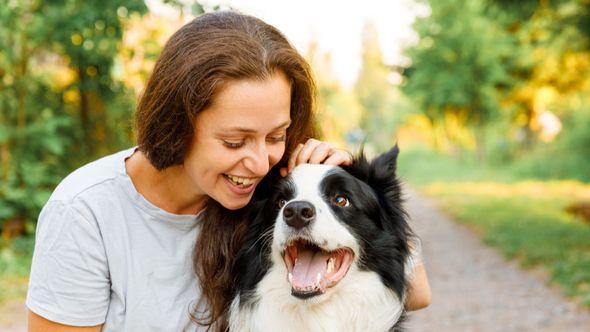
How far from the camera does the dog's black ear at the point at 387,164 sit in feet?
8.32

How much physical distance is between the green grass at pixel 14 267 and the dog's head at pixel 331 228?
13.5ft

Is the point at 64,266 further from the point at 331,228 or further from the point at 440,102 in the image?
the point at 440,102

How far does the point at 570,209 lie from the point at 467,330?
5832 mm

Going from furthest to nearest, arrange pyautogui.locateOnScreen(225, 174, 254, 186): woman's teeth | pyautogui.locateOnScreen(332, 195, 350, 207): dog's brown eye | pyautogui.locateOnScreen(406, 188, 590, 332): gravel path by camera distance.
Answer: pyautogui.locateOnScreen(406, 188, 590, 332): gravel path → pyautogui.locateOnScreen(332, 195, 350, 207): dog's brown eye → pyautogui.locateOnScreen(225, 174, 254, 186): woman's teeth

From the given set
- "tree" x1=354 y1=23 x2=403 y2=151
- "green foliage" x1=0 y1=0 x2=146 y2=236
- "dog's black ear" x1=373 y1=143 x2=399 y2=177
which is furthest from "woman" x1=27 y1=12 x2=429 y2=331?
"tree" x1=354 y1=23 x2=403 y2=151

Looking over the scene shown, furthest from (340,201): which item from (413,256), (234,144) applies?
(234,144)

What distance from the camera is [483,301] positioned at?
663 centimetres

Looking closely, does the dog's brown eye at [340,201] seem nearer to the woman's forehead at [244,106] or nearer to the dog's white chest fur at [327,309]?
the dog's white chest fur at [327,309]

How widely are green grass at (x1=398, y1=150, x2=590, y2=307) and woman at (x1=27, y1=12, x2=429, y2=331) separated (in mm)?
792

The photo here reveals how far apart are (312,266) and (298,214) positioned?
0.24 meters

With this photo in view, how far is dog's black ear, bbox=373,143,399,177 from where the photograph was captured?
2.54m

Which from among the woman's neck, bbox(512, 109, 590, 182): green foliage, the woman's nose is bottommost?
bbox(512, 109, 590, 182): green foliage

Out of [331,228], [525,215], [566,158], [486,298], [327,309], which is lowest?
[566,158]

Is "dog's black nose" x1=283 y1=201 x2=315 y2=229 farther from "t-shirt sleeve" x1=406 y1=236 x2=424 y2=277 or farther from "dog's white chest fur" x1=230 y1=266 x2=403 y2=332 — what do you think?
"t-shirt sleeve" x1=406 y1=236 x2=424 y2=277
